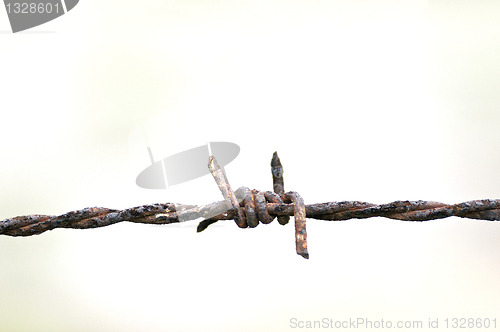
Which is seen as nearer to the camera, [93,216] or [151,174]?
[93,216]

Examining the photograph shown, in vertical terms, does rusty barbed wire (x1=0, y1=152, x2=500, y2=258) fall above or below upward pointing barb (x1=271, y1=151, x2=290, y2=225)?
below

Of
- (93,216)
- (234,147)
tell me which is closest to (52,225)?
(93,216)

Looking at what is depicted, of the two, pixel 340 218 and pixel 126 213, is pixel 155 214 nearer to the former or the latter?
pixel 126 213

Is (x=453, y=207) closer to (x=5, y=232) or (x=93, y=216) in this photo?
(x=93, y=216)

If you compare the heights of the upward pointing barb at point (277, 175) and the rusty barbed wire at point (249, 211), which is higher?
the upward pointing barb at point (277, 175)

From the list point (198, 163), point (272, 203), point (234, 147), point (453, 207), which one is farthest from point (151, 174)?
point (453, 207)

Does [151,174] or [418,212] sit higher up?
[151,174]
